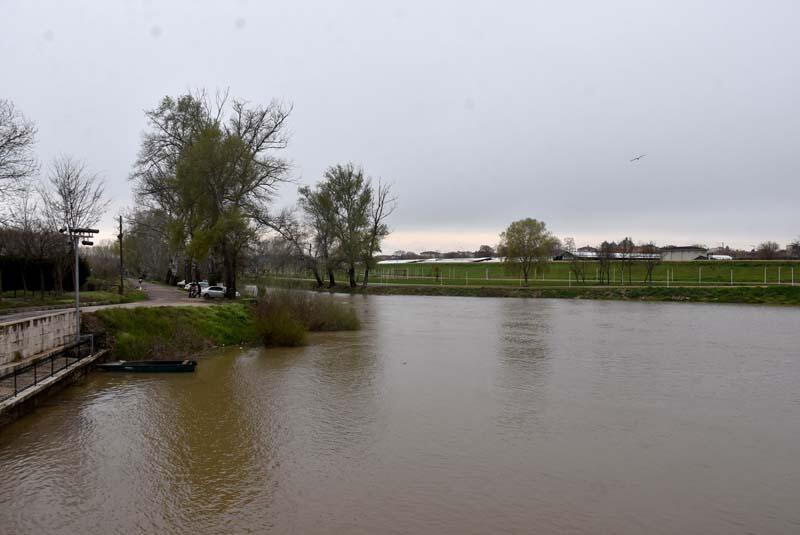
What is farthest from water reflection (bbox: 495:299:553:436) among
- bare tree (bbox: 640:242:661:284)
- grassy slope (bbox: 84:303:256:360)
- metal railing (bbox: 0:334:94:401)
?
bare tree (bbox: 640:242:661:284)

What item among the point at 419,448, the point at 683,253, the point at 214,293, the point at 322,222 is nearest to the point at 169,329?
the point at 214,293

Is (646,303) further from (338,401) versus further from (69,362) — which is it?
(69,362)

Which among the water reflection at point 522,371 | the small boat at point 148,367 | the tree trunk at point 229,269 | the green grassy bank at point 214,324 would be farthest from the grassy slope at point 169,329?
the water reflection at point 522,371

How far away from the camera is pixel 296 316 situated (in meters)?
29.0

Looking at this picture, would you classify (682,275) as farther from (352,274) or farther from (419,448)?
(419,448)

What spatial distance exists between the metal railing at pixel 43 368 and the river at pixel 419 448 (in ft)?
2.36

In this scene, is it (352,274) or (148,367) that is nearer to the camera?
(148,367)

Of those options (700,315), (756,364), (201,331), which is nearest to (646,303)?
(700,315)

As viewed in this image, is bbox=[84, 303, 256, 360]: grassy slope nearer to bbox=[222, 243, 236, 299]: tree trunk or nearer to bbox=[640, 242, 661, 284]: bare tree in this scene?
bbox=[222, 243, 236, 299]: tree trunk

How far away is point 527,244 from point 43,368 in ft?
187

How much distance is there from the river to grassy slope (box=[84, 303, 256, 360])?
1851 millimetres

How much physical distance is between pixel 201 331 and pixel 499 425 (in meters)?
16.1

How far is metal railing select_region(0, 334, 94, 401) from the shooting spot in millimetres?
14097

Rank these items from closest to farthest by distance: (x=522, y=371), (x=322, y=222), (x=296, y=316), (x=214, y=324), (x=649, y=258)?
(x=522, y=371) < (x=214, y=324) < (x=296, y=316) < (x=322, y=222) < (x=649, y=258)
